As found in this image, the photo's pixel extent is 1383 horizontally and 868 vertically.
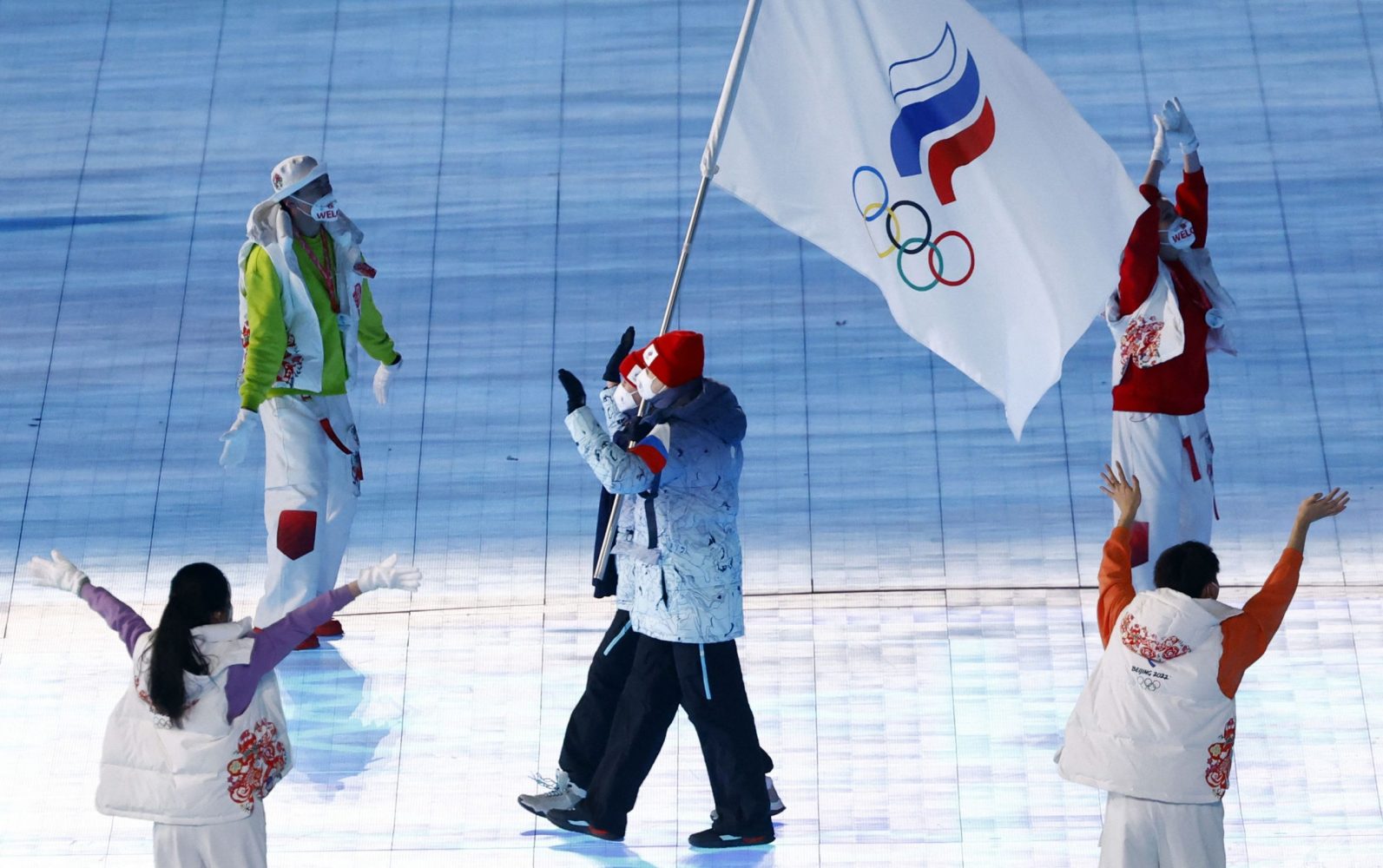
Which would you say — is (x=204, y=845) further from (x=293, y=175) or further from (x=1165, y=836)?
(x=293, y=175)

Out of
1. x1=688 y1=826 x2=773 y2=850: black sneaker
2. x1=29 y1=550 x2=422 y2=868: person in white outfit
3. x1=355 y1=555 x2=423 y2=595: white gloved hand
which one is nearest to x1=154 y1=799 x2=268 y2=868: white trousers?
Answer: x1=29 y1=550 x2=422 y2=868: person in white outfit

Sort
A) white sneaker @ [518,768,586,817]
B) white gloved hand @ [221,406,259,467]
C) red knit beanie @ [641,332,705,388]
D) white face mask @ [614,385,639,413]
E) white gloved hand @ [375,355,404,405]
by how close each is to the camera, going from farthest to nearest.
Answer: white gloved hand @ [375,355,404,405] < white gloved hand @ [221,406,259,467] < white sneaker @ [518,768,586,817] < white face mask @ [614,385,639,413] < red knit beanie @ [641,332,705,388]

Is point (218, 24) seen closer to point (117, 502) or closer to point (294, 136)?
point (294, 136)

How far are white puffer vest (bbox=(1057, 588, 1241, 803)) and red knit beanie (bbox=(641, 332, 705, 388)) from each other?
1040 mm

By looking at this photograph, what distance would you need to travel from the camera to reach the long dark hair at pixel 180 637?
330 centimetres

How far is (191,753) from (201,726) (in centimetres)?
5

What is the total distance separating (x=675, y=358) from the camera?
158 inches

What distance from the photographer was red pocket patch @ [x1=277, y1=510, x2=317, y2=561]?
500 cm

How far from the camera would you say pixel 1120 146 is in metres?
7.34

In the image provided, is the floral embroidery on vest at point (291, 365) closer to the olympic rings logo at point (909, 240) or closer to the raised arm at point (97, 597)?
the raised arm at point (97, 597)

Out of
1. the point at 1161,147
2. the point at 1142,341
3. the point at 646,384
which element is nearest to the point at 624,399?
the point at 646,384

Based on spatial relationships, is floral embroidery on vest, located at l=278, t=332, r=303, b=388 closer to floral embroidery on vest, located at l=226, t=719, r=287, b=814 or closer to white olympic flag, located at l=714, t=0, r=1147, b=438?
white olympic flag, located at l=714, t=0, r=1147, b=438

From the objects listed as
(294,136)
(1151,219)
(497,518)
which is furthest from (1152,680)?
(294,136)

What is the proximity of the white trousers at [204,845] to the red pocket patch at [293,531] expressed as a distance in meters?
1.63
